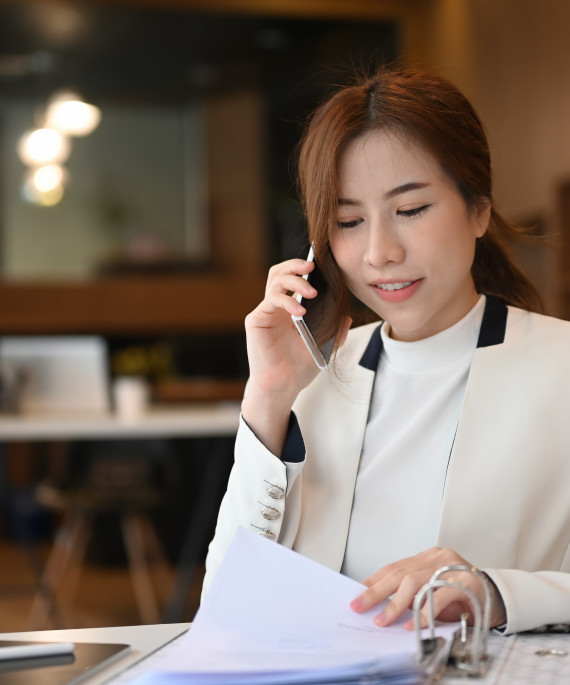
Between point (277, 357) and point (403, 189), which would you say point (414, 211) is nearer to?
point (403, 189)

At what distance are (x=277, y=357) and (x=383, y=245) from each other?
0.24 meters

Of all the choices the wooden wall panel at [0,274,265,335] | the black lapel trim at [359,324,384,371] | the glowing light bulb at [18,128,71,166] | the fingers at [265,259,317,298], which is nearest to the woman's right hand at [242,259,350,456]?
the fingers at [265,259,317,298]

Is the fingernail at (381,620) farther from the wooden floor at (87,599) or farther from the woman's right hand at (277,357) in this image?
the wooden floor at (87,599)

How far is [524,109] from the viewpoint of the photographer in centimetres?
608

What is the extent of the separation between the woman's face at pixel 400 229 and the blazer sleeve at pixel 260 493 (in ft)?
0.77

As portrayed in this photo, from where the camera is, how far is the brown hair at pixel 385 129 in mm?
1316

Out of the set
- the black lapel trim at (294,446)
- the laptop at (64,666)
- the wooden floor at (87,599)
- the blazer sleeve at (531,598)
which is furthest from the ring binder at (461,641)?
the wooden floor at (87,599)

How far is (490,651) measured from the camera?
3.18ft

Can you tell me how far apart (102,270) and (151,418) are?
145 inches

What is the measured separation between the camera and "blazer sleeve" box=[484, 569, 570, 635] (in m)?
1.04

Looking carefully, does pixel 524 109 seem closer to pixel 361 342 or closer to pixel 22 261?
pixel 22 261

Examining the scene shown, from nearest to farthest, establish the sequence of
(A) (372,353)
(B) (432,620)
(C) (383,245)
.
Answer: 1. (B) (432,620)
2. (C) (383,245)
3. (A) (372,353)

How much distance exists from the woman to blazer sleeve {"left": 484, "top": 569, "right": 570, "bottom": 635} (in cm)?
20

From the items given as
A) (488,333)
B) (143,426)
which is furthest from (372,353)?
(143,426)
